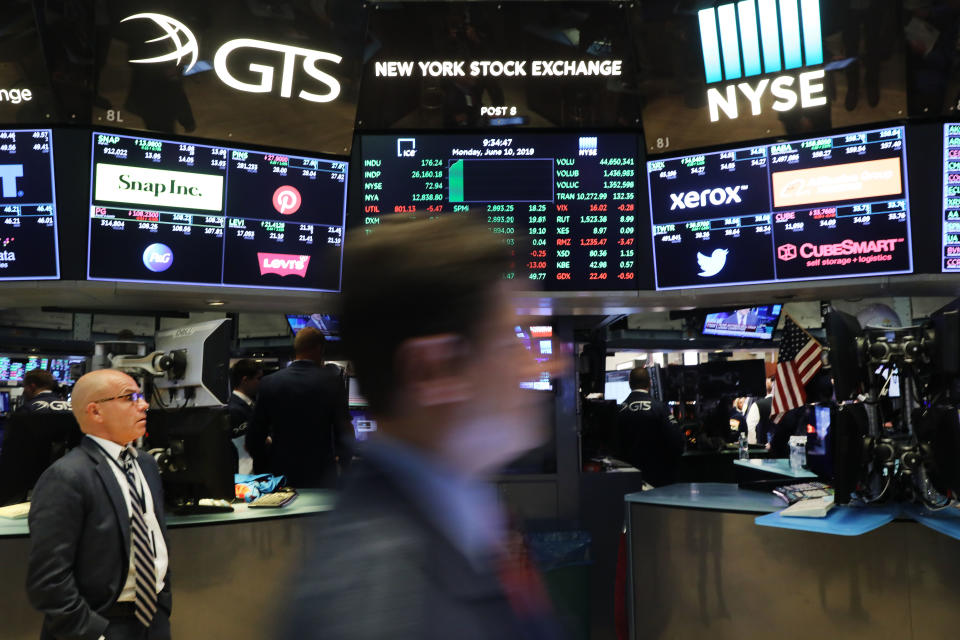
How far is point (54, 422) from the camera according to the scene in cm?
350

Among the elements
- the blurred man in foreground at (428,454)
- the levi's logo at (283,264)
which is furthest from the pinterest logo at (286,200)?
the blurred man in foreground at (428,454)

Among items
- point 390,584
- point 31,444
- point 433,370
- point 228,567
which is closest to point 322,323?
point 31,444

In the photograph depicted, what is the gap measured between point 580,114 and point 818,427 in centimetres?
258

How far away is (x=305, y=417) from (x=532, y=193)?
1.74 m

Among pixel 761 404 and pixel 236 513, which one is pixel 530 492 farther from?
pixel 761 404

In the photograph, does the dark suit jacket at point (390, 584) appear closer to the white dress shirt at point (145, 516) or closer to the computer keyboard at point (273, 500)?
the white dress shirt at point (145, 516)

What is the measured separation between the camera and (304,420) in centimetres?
432

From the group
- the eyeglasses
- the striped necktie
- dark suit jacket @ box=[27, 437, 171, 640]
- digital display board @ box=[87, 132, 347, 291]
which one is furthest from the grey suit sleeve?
digital display board @ box=[87, 132, 347, 291]

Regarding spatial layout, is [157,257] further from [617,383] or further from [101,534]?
[617,383]

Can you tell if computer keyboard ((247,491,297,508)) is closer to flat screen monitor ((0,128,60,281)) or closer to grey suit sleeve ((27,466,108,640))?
grey suit sleeve ((27,466,108,640))

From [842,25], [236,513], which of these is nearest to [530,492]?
[236,513]

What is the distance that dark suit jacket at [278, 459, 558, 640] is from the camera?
30.2 inches

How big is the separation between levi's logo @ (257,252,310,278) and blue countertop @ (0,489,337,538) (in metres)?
1.17

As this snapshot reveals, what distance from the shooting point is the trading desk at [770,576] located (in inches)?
121
